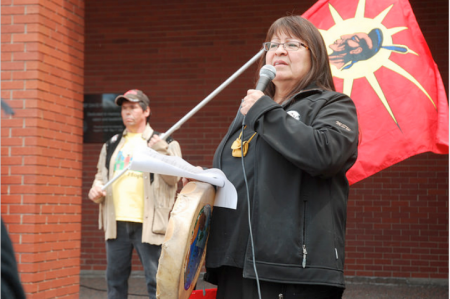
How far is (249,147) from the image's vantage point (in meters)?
2.75

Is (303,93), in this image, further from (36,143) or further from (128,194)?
(36,143)

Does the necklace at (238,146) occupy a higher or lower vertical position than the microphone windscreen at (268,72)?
lower

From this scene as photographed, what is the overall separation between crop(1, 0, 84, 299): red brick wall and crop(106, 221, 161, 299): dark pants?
0.69m

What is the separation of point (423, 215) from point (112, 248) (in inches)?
202

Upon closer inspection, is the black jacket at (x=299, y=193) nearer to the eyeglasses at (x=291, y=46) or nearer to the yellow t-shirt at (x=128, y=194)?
the eyeglasses at (x=291, y=46)

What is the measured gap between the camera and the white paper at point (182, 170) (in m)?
2.51

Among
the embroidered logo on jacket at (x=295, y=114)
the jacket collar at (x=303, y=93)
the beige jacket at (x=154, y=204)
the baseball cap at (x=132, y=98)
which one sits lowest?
the beige jacket at (x=154, y=204)

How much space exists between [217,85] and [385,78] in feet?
16.7

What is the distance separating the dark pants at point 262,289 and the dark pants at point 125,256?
10.5 feet

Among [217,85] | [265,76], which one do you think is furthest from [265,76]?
[217,85]

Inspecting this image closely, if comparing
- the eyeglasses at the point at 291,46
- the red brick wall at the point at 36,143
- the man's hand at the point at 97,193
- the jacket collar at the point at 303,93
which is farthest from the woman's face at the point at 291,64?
the red brick wall at the point at 36,143

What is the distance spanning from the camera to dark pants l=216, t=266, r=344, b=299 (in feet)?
8.23

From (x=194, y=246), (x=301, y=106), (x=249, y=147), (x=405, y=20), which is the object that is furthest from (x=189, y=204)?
(x=405, y=20)

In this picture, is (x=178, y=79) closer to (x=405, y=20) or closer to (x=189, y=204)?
(x=405, y=20)
